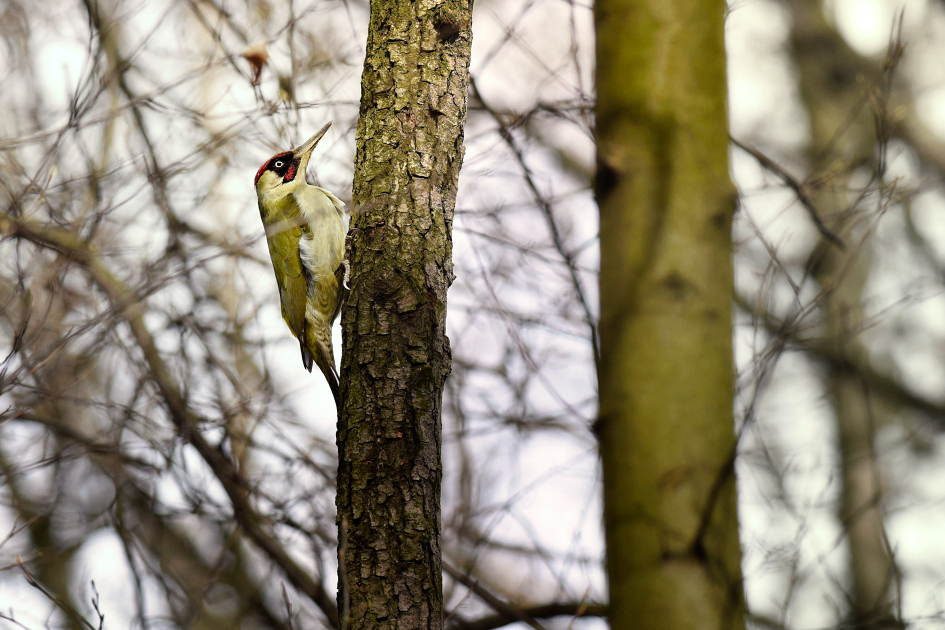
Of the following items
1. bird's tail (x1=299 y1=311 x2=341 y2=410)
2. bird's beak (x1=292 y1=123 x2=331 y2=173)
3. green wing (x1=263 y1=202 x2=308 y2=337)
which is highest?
bird's beak (x1=292 y1=123 x2=331 y2=173)

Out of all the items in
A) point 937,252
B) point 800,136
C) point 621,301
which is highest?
point 800,136

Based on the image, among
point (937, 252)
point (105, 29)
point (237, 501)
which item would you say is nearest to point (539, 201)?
point (105, 29)

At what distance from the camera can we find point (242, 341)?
A: 197 inches

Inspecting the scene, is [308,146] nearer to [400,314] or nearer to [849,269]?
[400,314]

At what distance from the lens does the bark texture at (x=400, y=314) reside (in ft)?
6.52

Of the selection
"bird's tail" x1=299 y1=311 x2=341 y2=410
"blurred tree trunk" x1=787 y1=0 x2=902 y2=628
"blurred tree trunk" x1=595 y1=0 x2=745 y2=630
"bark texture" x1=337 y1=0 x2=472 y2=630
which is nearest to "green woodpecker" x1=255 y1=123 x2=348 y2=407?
"bird's tail" x1=299 y1=311 x2=341 y2=410

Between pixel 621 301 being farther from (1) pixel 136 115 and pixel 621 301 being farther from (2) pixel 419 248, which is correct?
(1) pixel 136 115

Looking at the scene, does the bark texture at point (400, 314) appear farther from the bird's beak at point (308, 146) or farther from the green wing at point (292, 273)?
the green wing at point (292, 273)

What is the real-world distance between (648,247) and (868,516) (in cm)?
590

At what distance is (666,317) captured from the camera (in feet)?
7.57

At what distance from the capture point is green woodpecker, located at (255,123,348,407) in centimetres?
436

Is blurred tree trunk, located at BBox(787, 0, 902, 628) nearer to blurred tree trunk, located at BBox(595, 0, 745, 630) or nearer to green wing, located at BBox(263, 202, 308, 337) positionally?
blurred tree trunk, located at BBox(595, 0, 745, 630)

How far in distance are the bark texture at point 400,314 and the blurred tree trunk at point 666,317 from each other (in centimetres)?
52

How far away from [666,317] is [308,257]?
2.61 meters
